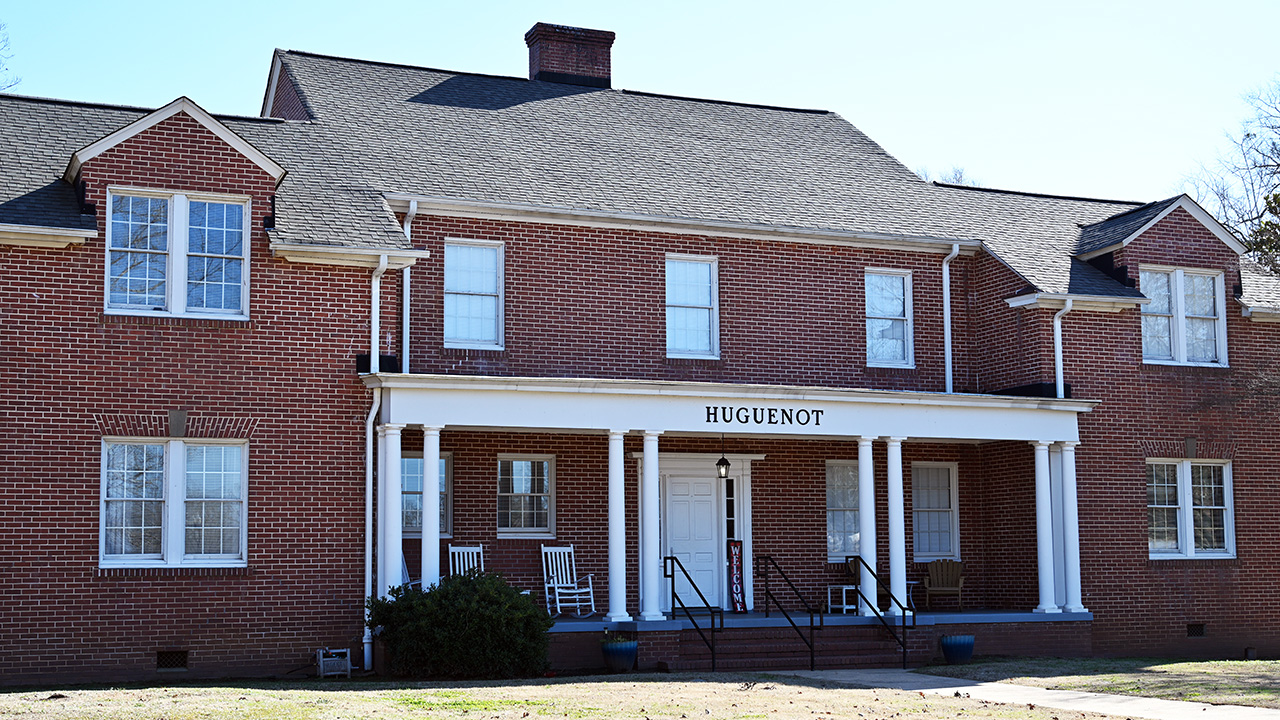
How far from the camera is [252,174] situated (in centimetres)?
1827

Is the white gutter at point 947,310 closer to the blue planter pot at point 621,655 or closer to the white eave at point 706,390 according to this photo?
the white eave at point 706,390

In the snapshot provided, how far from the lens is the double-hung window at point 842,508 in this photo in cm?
2248

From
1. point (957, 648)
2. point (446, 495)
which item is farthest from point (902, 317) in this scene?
point (446, 495)

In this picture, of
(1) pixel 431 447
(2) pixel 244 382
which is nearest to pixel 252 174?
(2) pixel 244 382

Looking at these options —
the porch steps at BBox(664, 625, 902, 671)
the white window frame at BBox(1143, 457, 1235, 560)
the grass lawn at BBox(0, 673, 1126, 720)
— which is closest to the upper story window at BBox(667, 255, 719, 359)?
the porch steps at BBox(664, 625, 902, 671)

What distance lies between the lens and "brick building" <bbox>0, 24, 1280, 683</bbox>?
1731cm

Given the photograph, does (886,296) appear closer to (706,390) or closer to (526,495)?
(706,390)

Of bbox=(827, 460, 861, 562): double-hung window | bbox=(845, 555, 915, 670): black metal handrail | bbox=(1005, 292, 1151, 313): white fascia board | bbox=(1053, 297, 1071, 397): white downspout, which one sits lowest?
bbox=(845, 555, 915, 670): black metal handrail

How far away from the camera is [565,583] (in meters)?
20.3

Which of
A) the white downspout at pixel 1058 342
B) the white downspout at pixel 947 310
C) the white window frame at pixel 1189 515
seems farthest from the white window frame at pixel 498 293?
the white window frame at pixel 1189 515

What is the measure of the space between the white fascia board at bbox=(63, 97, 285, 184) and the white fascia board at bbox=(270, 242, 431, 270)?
1022 mm

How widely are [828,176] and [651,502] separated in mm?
8337

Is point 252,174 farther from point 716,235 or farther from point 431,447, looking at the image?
point 716,235

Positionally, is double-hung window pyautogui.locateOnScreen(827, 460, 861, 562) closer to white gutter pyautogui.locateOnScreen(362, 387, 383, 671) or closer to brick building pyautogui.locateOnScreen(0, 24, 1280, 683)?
brick building pyautogui.locateOnScreen(0, 24, 1280, 683)
